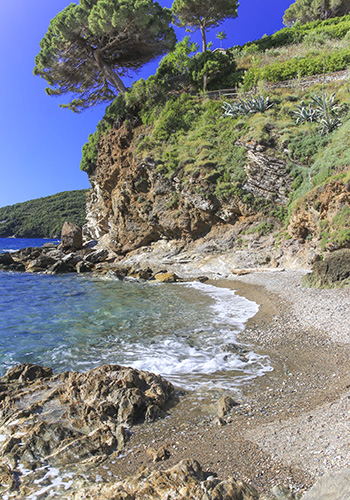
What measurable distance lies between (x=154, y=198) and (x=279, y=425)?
2299 cm

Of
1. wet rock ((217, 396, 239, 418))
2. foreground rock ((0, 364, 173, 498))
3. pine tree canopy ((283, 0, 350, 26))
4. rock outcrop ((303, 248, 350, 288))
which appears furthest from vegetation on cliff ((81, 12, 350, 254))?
pine tree canopy ((283, 0, 350, 26))

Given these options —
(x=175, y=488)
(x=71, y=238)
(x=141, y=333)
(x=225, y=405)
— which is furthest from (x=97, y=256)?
(x=175, y=488)

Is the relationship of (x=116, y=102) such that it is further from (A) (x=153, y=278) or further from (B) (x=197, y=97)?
(A) (x=153, y=278)

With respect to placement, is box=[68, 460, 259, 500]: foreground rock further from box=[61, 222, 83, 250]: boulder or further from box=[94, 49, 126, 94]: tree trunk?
box=[94, 49, 126, 94]: tree trunk

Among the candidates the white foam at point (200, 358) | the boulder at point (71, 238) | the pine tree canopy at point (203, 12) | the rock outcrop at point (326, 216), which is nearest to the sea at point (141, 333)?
the white foam at point (200, 358)

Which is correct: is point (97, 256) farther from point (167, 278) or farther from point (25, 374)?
point (25, 374)

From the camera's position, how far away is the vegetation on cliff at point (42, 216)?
370 ft

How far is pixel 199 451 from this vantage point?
11.1 feet

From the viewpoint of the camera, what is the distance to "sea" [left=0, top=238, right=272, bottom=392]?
600 centimetres

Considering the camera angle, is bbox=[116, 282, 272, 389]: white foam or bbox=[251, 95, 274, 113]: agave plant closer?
bbox=[116, 282, 272, 389]: white foam

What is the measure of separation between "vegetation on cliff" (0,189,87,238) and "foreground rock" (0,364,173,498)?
104926 mm

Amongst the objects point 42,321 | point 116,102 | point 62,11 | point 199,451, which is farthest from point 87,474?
point 62,11

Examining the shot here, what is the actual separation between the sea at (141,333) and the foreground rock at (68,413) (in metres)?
0.89

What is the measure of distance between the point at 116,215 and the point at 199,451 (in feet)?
91.8
